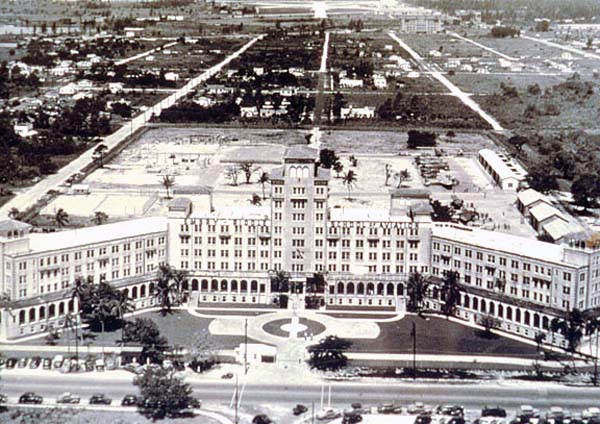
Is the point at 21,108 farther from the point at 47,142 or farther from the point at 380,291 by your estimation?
the point at 380,291

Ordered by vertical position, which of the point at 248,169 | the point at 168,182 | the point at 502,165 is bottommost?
the point at 168,182

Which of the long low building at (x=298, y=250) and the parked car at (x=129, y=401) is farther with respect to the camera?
the long low building at (x=298, y=250)

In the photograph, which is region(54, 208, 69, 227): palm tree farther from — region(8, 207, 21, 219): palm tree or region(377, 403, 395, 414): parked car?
region(377, 403, 395, 414): parked car

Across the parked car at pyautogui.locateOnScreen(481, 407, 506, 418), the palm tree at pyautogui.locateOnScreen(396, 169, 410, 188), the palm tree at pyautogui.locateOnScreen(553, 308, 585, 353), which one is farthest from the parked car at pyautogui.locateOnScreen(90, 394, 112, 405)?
the palm tree at pyautogui.locateOnScreen(396, 169, 410, 188)

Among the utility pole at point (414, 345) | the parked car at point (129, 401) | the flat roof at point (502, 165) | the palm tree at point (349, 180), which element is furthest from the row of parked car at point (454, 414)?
the flat roof at point (502, 165)

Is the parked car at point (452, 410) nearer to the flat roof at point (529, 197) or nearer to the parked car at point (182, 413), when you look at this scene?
the parked car at point (182, 413)

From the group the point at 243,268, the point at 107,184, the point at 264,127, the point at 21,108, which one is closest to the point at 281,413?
the point at 243,268

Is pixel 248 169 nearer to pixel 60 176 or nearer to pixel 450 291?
pixel 60 176

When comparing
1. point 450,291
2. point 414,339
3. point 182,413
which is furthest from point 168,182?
point 182,413
